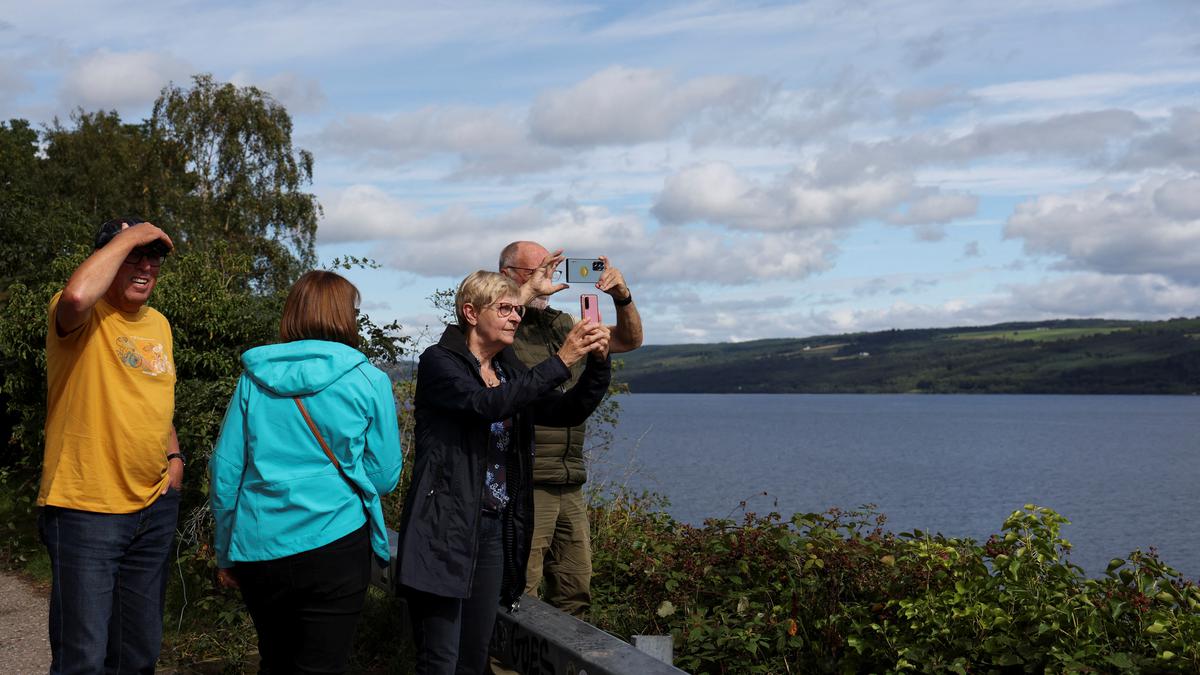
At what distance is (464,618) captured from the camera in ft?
12.9

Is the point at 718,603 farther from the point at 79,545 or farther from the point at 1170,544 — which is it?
the point at 1170,544

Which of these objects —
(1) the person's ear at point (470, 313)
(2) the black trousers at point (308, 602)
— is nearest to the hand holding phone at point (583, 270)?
(1) the person's ear at point (470, 313)

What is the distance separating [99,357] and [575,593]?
2407mm

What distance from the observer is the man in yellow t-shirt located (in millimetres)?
3578

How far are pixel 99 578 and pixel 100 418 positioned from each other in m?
0.52

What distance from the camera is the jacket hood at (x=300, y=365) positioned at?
3285 mm

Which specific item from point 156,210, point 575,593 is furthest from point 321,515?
point 156,210

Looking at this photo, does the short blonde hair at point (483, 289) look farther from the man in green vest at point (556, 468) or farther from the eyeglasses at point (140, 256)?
the eyeglasses at point (140, 256)

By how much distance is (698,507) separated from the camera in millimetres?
26281

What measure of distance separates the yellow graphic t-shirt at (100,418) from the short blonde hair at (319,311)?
2.08 feet

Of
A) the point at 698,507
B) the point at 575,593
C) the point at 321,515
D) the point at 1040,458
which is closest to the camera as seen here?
the point at 321,515

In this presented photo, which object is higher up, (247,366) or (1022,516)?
(247,366)

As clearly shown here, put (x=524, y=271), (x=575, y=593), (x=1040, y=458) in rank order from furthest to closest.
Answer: (x=1040, y=458) < (x=575, y=593) < (x=524, y=271)

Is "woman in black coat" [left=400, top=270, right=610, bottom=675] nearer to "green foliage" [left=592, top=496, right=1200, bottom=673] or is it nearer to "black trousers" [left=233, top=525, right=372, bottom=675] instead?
"black trousers" [left=233, top=525, right=372, bottom=675]
